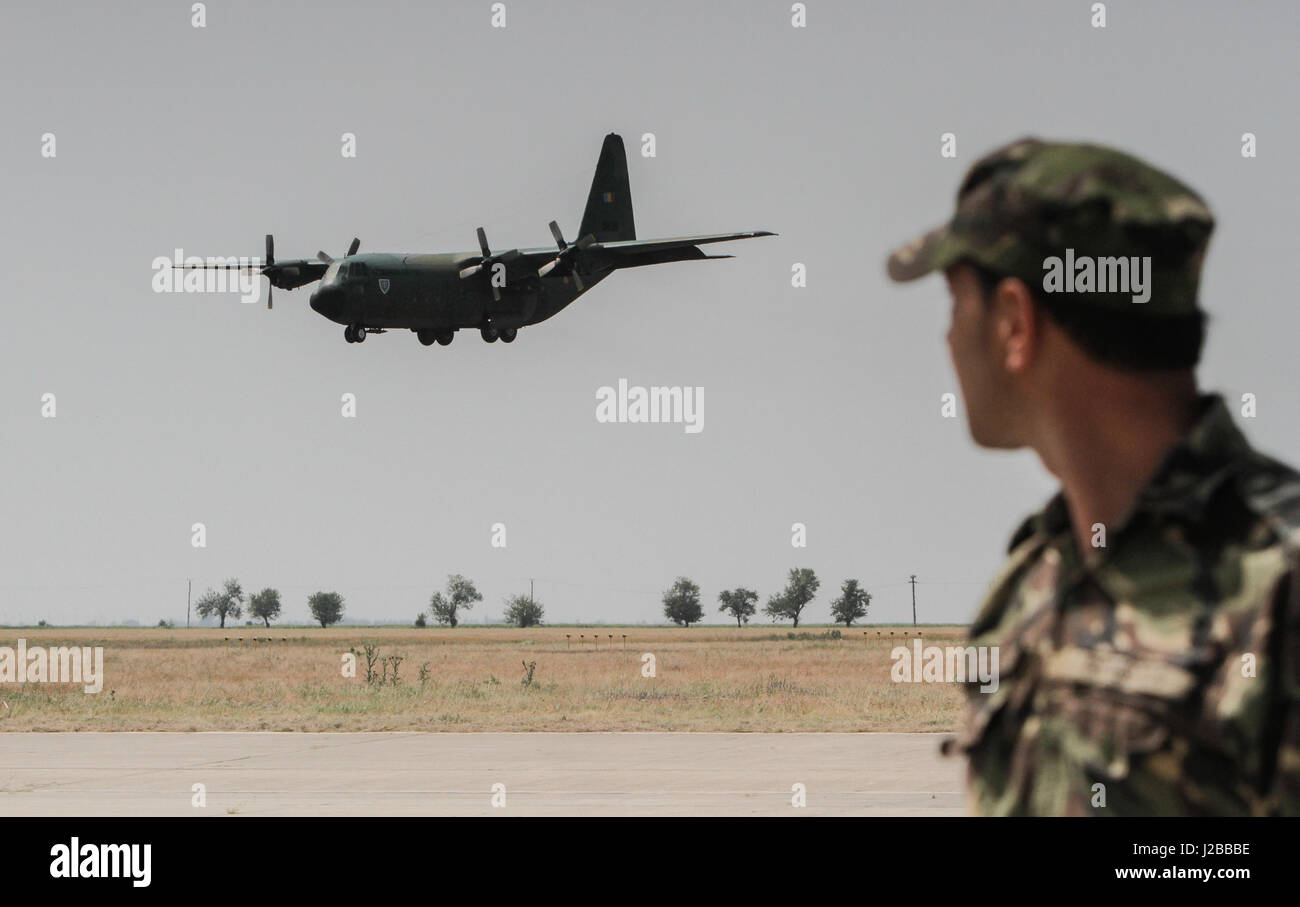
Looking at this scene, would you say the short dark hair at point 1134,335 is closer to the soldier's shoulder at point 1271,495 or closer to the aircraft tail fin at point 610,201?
the soldier's shoulder at point 1271,495

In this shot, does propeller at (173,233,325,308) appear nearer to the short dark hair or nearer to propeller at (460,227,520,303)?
propeller at (460,227,520,303)

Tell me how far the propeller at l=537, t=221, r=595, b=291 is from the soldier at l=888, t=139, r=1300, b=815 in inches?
1580

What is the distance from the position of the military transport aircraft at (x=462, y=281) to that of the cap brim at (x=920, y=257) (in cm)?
3652

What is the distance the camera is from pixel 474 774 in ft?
79.3

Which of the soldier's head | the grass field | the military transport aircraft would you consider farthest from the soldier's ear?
the military transport aircraft

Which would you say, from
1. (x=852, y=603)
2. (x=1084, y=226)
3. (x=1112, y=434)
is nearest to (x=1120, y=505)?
(x=1112, y=434)

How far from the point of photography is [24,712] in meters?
41.8

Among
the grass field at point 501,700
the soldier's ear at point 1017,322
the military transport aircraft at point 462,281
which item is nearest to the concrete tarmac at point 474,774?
the grass field at point 501,700

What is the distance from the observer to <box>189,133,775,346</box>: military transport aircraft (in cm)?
3928

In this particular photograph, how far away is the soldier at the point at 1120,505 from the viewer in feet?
4.48
